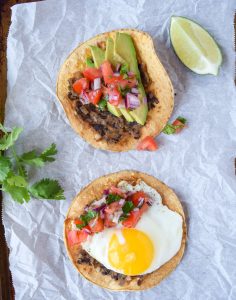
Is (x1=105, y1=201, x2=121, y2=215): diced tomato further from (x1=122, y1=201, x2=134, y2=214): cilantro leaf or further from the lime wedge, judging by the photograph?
the lime wedge

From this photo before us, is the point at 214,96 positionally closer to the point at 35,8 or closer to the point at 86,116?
the point at 86,116

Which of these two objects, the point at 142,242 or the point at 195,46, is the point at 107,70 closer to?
the point at 195,46

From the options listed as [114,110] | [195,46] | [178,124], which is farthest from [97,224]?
[195,46]

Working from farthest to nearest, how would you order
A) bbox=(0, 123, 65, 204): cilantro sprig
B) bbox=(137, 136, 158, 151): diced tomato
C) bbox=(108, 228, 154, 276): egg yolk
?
bbox=(137, 136, 158, 151): diced tomato → bbox=(0, 123, 65, 204): cilantro sprig → bbox=(108, 228, 154, 276): egg yolk

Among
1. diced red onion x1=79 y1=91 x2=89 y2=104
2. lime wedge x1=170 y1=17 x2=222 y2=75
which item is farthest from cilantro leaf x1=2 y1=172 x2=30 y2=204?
lime wedge x1=170 y1=17 x2=222 y2=75

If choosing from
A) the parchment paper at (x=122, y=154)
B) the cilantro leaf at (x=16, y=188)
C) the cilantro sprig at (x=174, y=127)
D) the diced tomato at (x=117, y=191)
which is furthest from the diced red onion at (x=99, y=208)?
the cilantro sprig at (x=174, y=127)

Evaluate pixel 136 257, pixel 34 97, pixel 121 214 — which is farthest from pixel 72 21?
pixel 136 257
